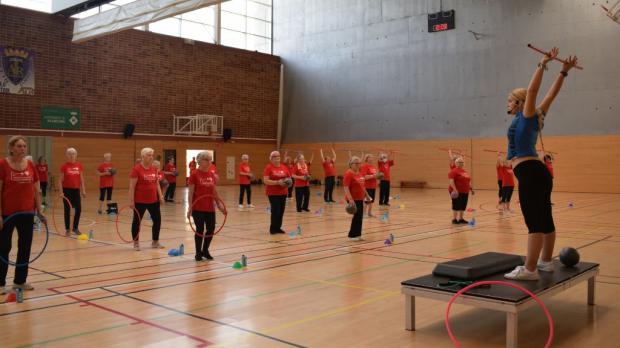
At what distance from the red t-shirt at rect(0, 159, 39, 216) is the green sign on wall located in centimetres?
2308

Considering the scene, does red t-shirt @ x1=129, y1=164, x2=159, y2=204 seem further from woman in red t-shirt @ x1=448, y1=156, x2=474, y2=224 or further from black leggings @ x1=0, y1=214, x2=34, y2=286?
woman in red t-shirt @ x1=448, y1=156, x2=474, y2=224

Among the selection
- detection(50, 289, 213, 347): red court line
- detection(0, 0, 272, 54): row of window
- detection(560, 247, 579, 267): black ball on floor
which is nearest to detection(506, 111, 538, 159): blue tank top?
detection(560, 247, 579, 267): black ball on floor

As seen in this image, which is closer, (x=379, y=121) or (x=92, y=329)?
(x=92, y=329)

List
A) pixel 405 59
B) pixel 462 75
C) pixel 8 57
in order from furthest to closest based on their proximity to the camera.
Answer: pixel 405 59 → pixel 462 75 → pixel 8 57

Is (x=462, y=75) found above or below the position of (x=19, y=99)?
above

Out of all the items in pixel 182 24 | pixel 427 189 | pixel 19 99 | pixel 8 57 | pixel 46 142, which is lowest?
pixel 427 189

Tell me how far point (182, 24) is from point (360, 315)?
30.9 m

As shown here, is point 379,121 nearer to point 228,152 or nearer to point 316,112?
point 316,112

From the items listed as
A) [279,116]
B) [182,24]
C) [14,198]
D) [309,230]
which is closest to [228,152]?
[279,116]

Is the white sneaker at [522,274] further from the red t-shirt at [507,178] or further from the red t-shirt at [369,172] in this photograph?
the red t-shirt at [507,178]

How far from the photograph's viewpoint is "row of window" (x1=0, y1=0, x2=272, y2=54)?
33188 mm

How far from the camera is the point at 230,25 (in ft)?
118

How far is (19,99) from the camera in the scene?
87.7 ft

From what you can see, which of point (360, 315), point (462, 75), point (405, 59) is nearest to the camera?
point (360, 315)
